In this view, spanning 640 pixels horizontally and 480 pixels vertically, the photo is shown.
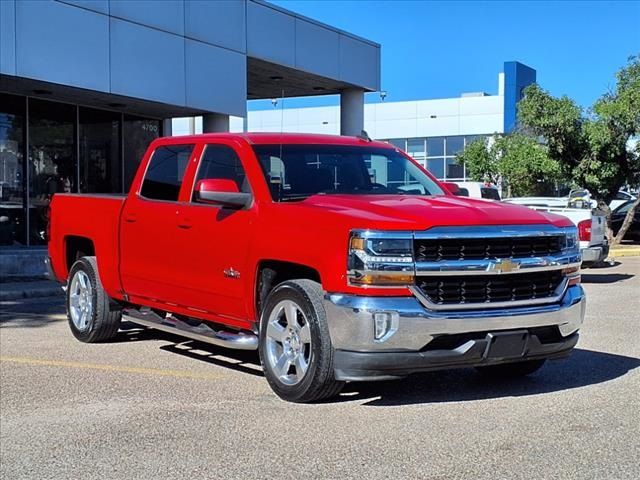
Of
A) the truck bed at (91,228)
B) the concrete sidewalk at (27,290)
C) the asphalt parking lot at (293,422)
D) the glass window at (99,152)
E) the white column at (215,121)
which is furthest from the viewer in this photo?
the white column at (215,121)

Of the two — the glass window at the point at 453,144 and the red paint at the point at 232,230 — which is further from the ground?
the glass window at the point at 453,144

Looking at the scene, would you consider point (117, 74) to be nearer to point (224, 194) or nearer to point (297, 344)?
point (224, 194)

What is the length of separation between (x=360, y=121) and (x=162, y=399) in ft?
65.3

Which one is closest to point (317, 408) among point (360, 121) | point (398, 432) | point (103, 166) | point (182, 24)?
point (398, 432)

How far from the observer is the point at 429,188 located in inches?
288

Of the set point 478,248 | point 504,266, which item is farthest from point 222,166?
point 504,266

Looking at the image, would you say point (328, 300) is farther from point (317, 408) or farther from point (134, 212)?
point (134, 212)

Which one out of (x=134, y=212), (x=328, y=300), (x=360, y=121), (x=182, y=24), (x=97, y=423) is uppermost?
(x=182, y=24)

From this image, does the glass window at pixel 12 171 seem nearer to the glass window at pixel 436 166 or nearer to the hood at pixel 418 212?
the hood at pixel 418 212

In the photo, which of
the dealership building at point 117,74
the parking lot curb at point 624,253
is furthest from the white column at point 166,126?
the parking lot curb at point 624,253

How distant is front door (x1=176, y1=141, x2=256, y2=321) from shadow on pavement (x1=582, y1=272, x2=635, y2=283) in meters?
10.6

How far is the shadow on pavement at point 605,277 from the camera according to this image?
15.9 m

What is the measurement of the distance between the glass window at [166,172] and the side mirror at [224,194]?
102 cm

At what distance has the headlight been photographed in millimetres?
5426
